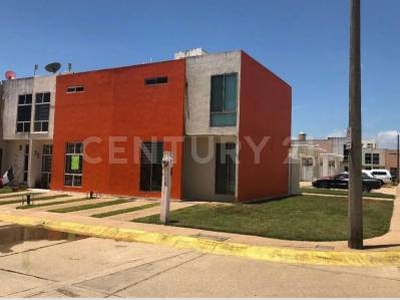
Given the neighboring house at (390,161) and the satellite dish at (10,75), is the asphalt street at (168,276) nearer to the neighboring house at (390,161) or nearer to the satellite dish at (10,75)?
the satellite dish at (10,75)

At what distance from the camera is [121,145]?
23500mm

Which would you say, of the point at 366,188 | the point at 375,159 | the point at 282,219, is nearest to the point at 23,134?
the point at 282,219

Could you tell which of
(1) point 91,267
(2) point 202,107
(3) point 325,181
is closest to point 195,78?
(2) point 202,107

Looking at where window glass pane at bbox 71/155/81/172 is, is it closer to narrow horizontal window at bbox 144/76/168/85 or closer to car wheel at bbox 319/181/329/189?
narrow horizontal window at bbox 144/76/168/85

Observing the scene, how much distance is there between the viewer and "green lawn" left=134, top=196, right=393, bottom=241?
13.1m

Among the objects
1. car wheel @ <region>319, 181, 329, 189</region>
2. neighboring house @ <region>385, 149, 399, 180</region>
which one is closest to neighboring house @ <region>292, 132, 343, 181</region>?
car wheel @ <region>319, 181, 329, 189</region>

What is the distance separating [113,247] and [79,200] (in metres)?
11.1

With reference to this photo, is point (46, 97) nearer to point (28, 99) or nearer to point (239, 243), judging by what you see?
point (28, 99)

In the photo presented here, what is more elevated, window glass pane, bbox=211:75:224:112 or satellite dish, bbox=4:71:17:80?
satellite dish, bbox=4:71:17:80

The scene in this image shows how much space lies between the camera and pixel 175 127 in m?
21.9

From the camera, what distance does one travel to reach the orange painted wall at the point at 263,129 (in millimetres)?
21234

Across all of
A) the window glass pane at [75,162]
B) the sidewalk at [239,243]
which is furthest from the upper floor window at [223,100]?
the window glass pane at [75,162]

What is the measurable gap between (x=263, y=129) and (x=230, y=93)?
385 cm

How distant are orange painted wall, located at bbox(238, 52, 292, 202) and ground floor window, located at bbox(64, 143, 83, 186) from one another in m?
9.44
